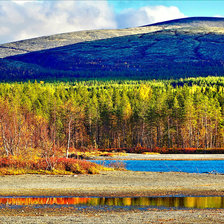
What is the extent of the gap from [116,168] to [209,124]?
5750cm

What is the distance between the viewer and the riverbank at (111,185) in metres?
30.6

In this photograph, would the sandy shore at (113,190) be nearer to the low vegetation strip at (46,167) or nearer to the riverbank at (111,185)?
the riverbank at (111,185)

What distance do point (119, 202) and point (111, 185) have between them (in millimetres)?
5869

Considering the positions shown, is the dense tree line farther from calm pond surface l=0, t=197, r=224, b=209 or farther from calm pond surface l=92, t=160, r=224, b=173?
calm pond surface l=0, t=197, r=224, b=209

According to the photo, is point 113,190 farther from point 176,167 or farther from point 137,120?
point 137,120

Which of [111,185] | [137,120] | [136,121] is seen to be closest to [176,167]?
[111,185]

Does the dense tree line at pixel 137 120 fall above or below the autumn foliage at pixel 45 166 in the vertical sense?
above

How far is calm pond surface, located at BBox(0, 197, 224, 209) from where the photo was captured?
2594cm

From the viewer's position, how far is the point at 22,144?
50.1m

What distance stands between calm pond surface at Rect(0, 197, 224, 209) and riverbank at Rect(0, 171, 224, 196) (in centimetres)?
171

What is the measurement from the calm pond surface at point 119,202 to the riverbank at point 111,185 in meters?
1.71

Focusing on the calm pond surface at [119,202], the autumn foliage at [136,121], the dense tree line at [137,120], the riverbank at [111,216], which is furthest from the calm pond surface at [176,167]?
the dense tree line at [137,120]

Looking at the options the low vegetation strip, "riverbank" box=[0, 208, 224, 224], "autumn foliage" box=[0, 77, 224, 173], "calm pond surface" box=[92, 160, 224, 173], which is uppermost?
"autumn foliage" box=[0, 77, 224, 173]

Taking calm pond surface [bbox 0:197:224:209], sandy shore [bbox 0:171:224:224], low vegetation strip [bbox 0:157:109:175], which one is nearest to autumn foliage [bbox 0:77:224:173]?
low vegetation strip [bbox 0:157:109:175]
